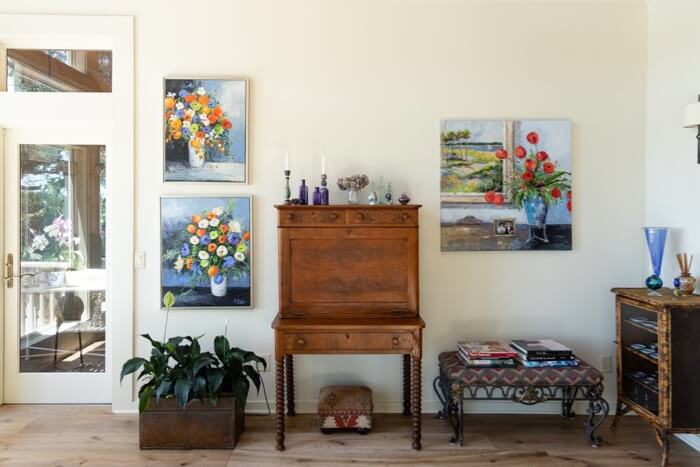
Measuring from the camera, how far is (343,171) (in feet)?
10.3

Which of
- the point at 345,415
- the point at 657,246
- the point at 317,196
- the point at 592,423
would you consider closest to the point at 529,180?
the point at 657,246

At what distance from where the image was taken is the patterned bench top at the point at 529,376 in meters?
2.59

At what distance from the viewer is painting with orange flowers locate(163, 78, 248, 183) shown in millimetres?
3100

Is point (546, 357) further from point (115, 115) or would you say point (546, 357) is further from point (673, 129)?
point (115, 115)

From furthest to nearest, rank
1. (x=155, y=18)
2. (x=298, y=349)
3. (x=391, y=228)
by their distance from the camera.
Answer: (x=155, y=18) → (x=391, y=228) → (x=298, y=349)

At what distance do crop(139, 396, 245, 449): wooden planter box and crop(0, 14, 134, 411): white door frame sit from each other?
2.01 feet

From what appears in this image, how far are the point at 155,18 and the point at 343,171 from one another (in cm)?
178

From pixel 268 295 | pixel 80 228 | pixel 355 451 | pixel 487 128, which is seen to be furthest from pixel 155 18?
pixel 355 451

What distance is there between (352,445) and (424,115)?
232 centimetres

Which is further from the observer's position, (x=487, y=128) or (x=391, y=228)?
(x=487, y=128)

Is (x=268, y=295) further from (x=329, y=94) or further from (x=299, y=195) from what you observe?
(x=329, y=94)

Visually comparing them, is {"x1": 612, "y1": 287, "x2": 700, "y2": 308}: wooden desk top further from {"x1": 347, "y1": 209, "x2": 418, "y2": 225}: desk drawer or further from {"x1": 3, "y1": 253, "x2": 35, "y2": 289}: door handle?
{"x1": 3, "y1": 253, "x2": 35, "y2": 289}: door handle

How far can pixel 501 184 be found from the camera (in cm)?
312

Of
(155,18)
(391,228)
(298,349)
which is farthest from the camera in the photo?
(155,18)
